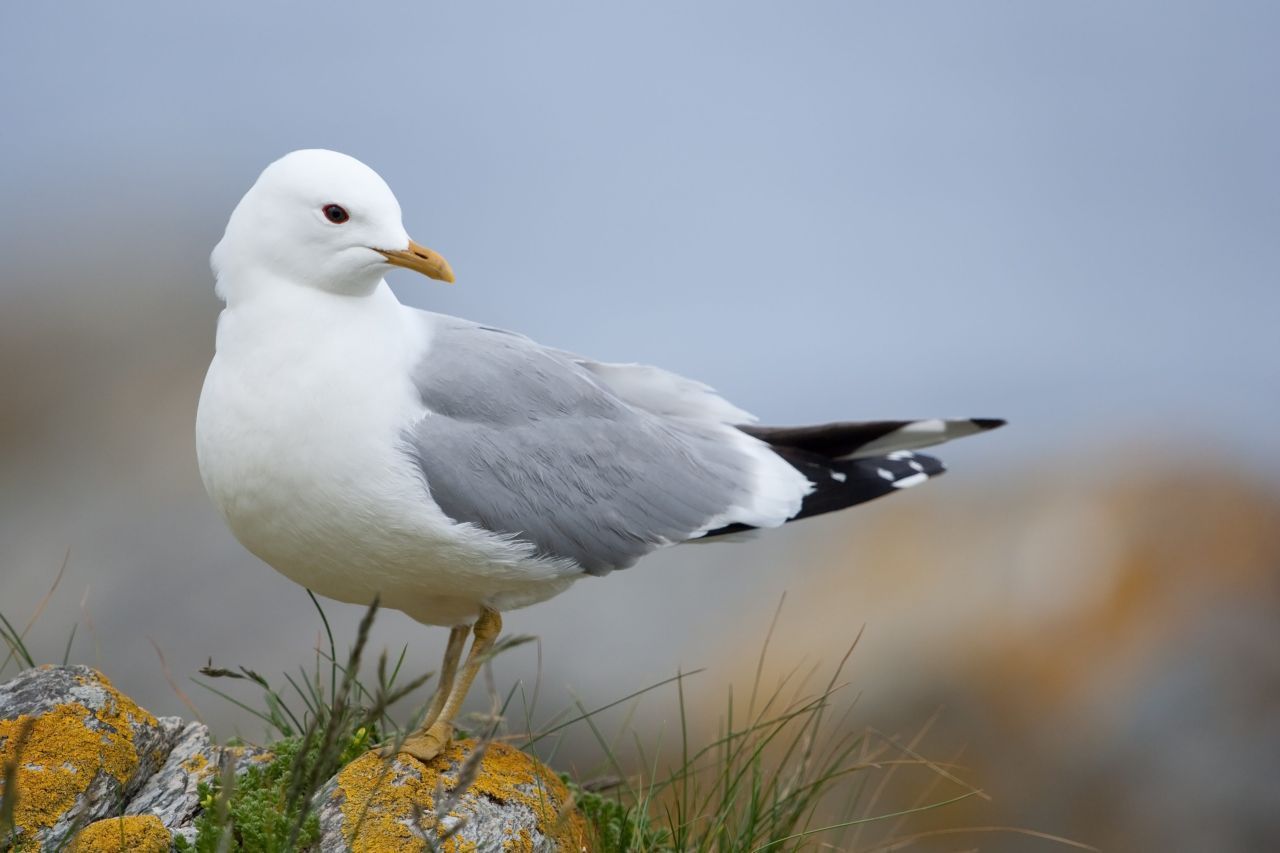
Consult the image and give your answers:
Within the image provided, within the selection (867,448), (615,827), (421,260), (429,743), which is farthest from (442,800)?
(867,448)

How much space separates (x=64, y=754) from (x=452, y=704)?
0.76m

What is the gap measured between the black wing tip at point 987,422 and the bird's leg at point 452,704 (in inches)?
50.3

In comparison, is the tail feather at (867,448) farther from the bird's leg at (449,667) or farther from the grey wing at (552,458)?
the bird's leg at (449,667)

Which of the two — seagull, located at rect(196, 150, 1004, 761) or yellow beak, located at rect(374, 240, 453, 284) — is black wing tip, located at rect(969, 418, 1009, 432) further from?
yellow beak, located at rect(374, 240, 453, 284)

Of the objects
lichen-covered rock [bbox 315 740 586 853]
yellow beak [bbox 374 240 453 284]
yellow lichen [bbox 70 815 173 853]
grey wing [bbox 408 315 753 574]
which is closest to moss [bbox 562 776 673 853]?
lichen-covered rock [bbox 315 740 586 853]

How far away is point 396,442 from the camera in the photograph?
2.56 metres

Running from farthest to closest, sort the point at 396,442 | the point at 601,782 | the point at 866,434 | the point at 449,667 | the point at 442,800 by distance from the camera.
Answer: the point at 866,434, the point at 601,782, the point at 449,667, the point at 396,442, the point at 442,800

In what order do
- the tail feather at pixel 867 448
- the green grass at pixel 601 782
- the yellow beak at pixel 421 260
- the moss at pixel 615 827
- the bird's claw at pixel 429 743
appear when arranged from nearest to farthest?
the green grass at pixel 601 782 → the yellow beak at pixel 421 260 → the bird's claw at pixel 429 743 → the moss at pixel 615 827 → the tail feather at pixel 867 448

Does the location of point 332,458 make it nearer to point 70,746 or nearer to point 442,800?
point 442,800

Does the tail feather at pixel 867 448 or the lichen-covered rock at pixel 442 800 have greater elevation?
the tail feather at pixel 867 448

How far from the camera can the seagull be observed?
2543 mm

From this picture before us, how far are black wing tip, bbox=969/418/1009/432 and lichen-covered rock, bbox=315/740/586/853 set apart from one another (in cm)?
137

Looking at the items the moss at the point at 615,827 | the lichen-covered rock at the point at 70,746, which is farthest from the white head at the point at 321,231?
the moss at the point at 615,827

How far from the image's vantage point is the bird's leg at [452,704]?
107 inches
